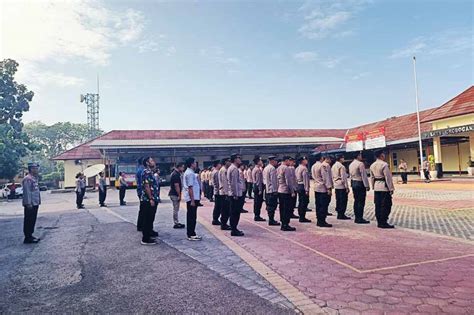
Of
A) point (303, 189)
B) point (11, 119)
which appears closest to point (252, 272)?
point (303, 189)

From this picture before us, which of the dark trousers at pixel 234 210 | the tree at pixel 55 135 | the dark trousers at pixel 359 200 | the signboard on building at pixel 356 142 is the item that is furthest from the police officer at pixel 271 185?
the tree at pixel 55 135

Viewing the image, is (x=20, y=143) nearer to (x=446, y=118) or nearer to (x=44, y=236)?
(x=44, y=236)

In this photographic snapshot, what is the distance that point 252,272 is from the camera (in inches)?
175

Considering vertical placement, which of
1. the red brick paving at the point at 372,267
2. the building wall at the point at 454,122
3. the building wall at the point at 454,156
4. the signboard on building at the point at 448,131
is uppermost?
the building wall at the point at 454,122

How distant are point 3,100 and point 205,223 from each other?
27.2 meters

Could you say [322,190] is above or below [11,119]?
below

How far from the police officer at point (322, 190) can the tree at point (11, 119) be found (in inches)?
962

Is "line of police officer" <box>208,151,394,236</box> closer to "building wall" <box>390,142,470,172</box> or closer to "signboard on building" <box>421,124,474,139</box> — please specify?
"signboard on building" <box>421,124,474,139</box>

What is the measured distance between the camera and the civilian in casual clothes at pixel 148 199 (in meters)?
6.19

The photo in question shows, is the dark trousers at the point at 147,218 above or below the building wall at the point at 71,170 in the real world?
below

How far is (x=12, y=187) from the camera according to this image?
27672 millimetres

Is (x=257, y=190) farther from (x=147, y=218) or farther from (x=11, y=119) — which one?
(x=11, y=119)

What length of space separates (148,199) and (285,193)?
295cm

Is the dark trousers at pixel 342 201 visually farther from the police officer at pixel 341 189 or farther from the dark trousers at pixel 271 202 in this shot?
the dark trousers at pixel 271 202
